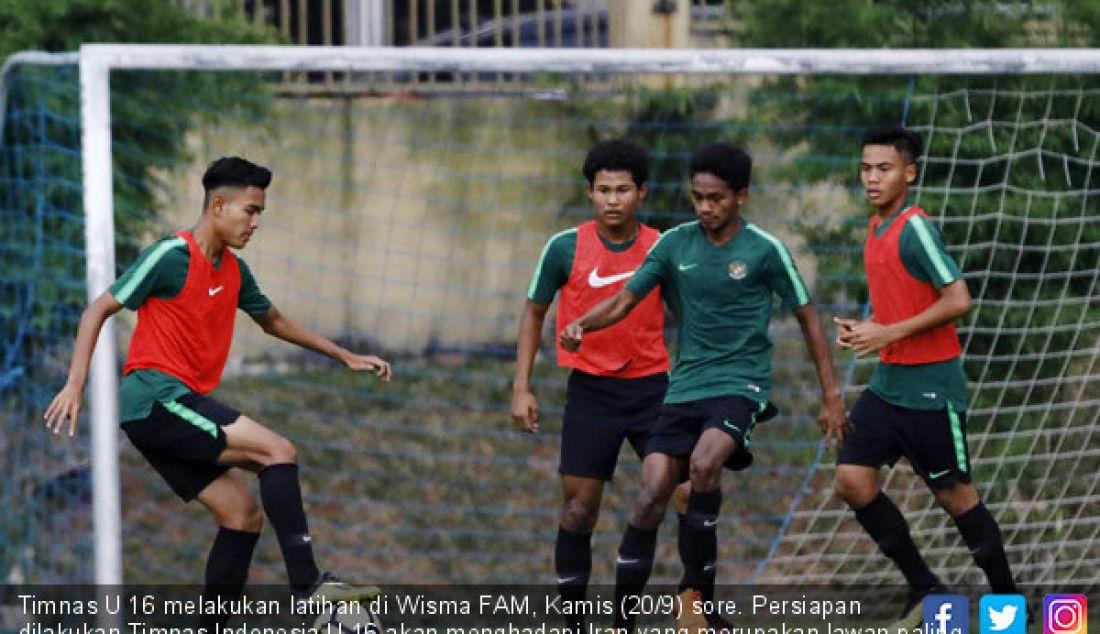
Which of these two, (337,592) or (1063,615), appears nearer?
(337,592)

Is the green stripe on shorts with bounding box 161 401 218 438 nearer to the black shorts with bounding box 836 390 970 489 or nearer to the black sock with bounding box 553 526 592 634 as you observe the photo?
the black sock with bounding box 553 526 592 634

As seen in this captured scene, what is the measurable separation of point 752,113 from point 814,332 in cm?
236

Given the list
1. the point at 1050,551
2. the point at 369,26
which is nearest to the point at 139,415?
the point at 1050,551

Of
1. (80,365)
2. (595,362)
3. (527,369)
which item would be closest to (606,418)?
(595,362)

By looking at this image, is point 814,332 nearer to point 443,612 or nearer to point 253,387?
point 443,612

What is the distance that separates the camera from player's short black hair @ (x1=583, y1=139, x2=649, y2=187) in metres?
6.55

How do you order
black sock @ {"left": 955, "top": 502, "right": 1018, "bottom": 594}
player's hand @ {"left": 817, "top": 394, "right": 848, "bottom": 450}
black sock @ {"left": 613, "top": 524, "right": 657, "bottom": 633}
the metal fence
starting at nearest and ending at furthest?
1. player's hand @ {"left": 817, "top": 394, "right": 848, "bottom": 450}
2. black sock @ {"left": 613, "top": 524, "right": 657, "bottom": 633}
3. black sock @ {"left": 955, "top": 502, "right": 1018, "bottom": 594}
4. the metal fence

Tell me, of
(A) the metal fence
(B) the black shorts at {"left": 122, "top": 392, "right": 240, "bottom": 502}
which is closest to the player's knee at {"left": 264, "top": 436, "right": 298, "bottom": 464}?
(B) the black shorts at {"left": 122, "top": 392, "right": 240, "bottom": 502}

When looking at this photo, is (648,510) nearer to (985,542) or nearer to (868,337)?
(868,337)

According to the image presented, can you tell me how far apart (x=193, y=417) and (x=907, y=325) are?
219 centimetres

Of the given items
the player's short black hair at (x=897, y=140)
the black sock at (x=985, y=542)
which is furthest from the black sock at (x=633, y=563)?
the player's short black hair at (x=897, y=140)

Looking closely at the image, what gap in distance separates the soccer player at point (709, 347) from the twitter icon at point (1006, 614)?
2.67 ft

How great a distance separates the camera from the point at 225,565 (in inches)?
246

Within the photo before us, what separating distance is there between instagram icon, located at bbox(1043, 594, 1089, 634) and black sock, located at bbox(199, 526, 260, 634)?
2.70m
